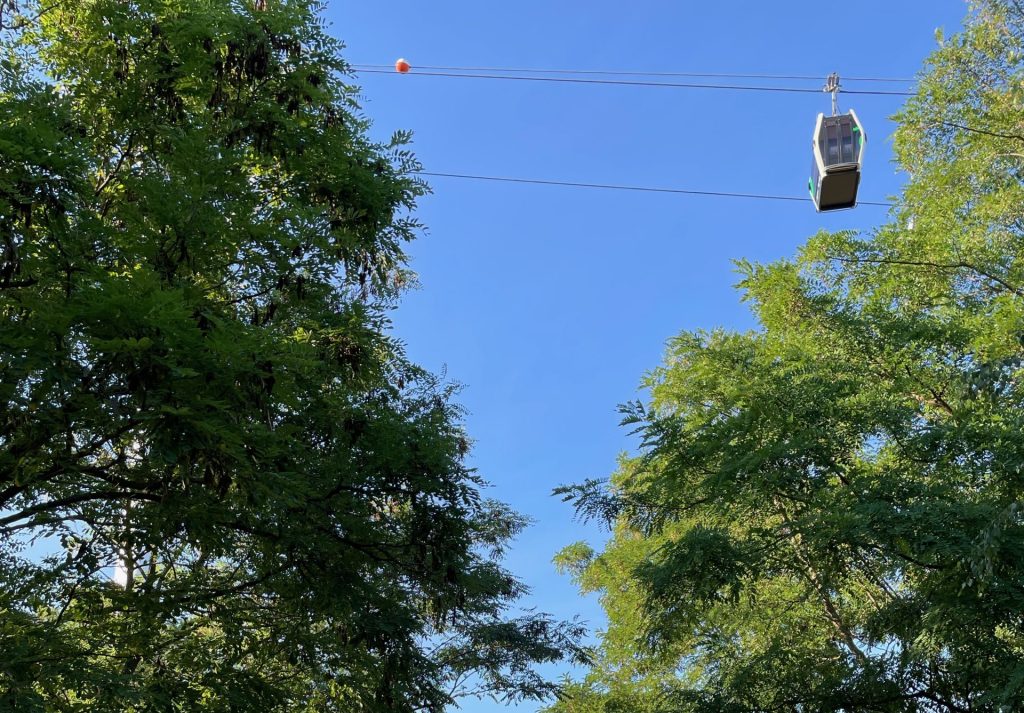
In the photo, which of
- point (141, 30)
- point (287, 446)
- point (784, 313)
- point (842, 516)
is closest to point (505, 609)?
point (784, 313)

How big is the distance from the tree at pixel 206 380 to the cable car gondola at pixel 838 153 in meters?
5.13

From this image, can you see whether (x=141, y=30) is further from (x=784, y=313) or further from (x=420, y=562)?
(x=784, y=313)

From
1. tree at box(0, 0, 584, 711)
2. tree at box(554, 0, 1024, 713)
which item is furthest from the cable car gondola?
tree at box(0, 0, 584, 711)

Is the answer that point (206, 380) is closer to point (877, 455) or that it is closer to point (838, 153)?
point (838, 153)

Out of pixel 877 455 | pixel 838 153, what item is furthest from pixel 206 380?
pixel 877 455

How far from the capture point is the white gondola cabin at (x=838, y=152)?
34.3 feet

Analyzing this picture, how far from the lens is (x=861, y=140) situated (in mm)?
10320

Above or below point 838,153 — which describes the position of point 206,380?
below

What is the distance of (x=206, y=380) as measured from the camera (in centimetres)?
545

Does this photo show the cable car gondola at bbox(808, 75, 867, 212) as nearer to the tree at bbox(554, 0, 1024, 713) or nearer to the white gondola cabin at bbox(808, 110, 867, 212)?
the white gondola cabin at bbox(808, 110, 867, 212)

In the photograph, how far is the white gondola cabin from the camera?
10.5 m

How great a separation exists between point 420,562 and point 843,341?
6.66 meters

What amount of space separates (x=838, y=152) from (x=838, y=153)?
12mm

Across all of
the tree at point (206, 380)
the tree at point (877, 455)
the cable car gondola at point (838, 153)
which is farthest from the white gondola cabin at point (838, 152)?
the tree at point (206, 380)
